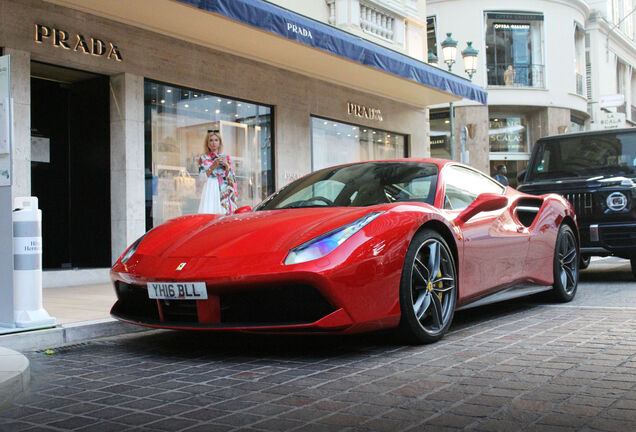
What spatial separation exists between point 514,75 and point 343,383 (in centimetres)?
2581

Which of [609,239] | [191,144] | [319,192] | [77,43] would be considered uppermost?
[77,43]

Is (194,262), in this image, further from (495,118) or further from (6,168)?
(495,118)

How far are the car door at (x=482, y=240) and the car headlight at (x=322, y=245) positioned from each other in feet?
3.53

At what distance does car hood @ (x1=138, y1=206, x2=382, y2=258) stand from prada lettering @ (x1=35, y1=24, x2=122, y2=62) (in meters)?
4.95

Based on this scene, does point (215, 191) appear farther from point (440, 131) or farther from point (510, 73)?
point (510, 73)

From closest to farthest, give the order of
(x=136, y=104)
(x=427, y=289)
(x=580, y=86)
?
(x=427, y=289), (x=136, y=104), (x=580, y=86)

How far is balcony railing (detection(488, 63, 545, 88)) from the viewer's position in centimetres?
2686

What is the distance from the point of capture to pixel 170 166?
1027 centimetres

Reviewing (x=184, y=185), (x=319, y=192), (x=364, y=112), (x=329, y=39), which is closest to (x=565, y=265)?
(x=319, y=192)

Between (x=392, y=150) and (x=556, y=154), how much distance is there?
7264mm

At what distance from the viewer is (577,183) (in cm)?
789

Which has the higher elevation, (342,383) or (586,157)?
(586,157)

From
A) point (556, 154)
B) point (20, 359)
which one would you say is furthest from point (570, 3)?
point (20, 359)

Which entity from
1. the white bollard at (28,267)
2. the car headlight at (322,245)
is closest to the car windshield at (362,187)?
the car headlight at (322,245)
